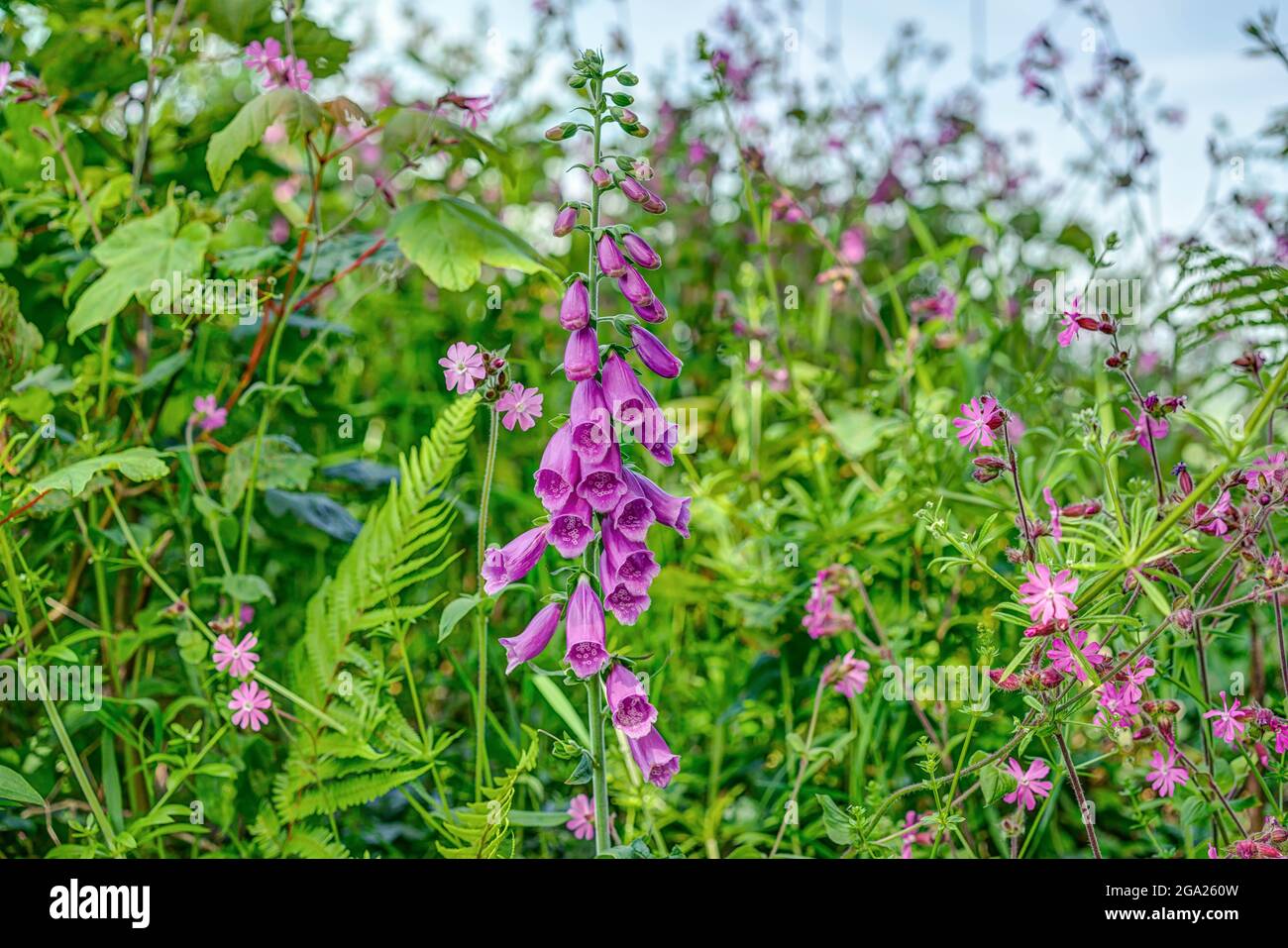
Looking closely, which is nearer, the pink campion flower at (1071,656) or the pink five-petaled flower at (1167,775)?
the pink campion flower at (1071,656)

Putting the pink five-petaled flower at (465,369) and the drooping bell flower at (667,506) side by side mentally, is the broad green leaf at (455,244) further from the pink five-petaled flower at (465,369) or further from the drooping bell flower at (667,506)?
the drooping bell flower at (667,506)

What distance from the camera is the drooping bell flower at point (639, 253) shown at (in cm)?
135

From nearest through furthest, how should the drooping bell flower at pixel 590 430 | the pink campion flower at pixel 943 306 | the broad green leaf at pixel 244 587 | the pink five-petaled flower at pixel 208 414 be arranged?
1. the drooping bell flower at pixel 590 430
2. the broad green leaf at pixel 244 587
3. the pink five-petaled flower at pixel 208 414
4. the pink campion flower at pixel 943 306

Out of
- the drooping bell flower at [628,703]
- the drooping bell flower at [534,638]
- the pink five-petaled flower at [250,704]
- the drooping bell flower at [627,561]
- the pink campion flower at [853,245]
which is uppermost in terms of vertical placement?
the pink campion flower at [853,245]

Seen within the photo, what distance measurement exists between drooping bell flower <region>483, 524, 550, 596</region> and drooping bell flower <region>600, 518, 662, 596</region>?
0.27 feet

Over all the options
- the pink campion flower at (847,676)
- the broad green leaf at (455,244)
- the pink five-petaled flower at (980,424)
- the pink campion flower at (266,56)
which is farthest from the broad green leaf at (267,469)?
the pink five-petaled flower at (980,424)

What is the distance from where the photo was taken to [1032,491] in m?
1.96

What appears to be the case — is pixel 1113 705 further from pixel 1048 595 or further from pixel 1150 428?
pixel 1150 428

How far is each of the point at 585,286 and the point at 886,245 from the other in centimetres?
257

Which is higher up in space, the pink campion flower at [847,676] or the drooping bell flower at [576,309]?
the drooping bell flower at [576,309]

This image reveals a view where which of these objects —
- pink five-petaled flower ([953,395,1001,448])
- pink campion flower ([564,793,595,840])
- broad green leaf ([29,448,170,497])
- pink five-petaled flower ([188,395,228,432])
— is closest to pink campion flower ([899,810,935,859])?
pink campion flower ([564,793,595,840])

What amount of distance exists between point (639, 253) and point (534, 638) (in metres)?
0.51

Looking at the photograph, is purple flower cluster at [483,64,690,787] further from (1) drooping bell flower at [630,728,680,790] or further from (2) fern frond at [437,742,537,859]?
(2) fern frond at [437,742,537,859]
